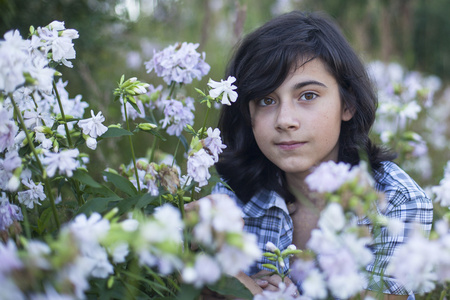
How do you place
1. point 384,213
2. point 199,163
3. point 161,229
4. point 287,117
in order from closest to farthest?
point 161,229 < point 199,163 < point 287,117 < point 384,213

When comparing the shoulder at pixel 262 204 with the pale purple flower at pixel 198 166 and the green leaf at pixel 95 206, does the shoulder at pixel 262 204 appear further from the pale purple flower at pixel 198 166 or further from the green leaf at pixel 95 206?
the green leaf at pixel 95 206

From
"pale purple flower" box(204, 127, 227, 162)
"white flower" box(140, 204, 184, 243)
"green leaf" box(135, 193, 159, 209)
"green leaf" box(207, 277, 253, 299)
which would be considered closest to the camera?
"white flower" box(140, 204, 184, 243)

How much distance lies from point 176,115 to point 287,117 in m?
0.41

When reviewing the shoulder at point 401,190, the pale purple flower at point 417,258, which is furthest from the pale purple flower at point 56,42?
the shoulder at point 401,190

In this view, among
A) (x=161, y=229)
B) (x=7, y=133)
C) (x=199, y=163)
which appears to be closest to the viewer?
(x=161, y=229)

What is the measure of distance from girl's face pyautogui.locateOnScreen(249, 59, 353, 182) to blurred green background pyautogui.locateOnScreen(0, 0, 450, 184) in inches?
23.1

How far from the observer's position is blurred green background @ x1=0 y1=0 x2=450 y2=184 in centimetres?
286

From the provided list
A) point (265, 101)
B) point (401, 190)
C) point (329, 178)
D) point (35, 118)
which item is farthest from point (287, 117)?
point (35, 118)

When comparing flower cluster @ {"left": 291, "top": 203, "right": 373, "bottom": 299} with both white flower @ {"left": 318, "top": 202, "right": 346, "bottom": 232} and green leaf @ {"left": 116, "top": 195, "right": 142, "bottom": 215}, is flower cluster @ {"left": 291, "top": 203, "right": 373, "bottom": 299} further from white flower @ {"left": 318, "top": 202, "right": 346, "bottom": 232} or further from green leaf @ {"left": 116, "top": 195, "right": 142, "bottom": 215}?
green leaf @ {"left": 116, "top": 195, "right": 142, "bottom": 215}

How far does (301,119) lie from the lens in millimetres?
1695

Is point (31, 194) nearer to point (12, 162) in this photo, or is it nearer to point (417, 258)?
point (12, 162)

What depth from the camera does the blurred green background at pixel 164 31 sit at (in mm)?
2855

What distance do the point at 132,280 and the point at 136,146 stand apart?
1.57 meters

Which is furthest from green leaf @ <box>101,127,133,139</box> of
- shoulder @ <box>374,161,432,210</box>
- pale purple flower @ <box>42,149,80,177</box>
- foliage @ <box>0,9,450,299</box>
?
shoulder @ <box>374,161,432,210</box>
